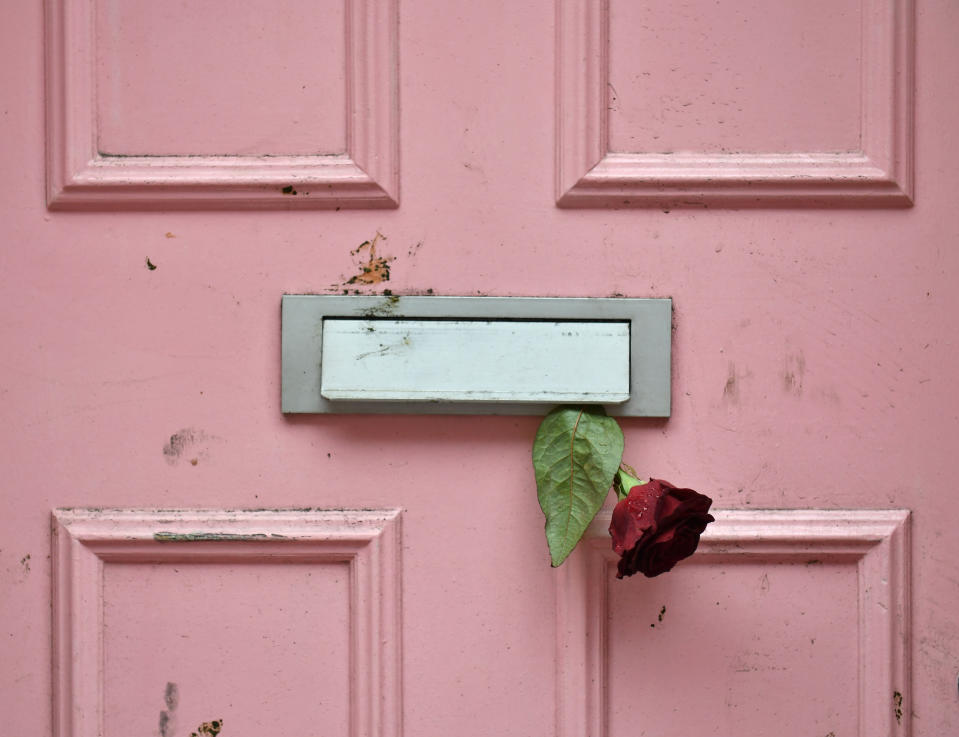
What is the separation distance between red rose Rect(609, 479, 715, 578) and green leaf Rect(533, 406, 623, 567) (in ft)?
0.09

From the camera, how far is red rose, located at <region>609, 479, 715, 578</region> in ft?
1.32

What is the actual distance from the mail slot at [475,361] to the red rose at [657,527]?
7 cm

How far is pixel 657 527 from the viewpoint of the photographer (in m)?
0.40

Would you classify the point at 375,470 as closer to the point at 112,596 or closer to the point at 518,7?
the point at 112,596

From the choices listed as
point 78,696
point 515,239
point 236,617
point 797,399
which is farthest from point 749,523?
point 78,696

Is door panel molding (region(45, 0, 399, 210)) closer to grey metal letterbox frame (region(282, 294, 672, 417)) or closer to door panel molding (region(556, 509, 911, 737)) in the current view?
grey metal letterbox frame (region(282, 294, 672, 417))

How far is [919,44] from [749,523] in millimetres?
337

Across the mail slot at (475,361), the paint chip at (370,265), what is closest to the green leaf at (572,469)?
the mail slot at (475,361)

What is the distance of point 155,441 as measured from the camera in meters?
0.48

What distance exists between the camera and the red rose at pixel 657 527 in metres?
0.40

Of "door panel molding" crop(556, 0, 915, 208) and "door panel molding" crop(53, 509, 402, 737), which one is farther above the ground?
"door panel molding" crop(556, 0, 915, 208)

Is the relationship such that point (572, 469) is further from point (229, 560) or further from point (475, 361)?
point (229, 560)

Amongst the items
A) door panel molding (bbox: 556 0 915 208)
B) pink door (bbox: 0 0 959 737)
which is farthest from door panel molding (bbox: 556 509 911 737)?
door panel molding (bbox: 556 0 915 208)

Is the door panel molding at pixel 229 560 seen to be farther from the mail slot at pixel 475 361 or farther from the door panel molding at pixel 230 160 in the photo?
the door panel molding at pixel 230 160
